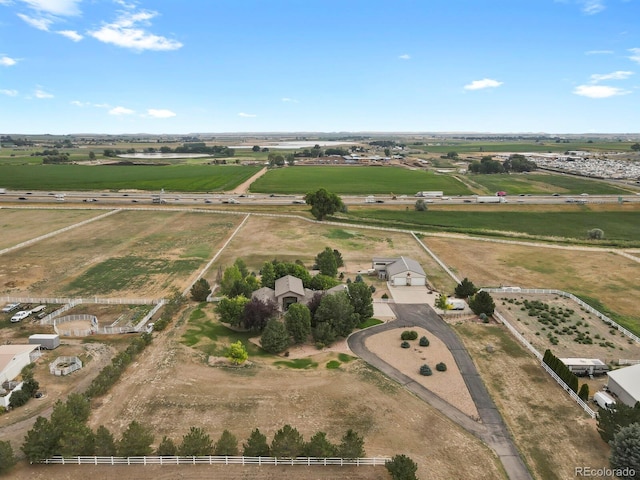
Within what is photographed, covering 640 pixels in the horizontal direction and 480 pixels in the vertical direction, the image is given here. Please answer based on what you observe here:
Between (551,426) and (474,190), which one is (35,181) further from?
(551,426)

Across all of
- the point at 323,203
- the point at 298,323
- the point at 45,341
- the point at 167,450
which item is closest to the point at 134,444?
the point at 167,450

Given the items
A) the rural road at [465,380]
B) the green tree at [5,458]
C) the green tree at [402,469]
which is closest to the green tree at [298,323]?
the rural road at [465,380]

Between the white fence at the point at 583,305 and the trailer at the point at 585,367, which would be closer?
the trailer at the point at 585,367

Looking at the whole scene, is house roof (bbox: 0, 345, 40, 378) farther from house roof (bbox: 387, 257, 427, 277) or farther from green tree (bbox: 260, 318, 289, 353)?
house roof (bbox: 387, 257, 427, 277)

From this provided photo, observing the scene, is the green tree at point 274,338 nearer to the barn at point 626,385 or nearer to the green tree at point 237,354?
the green tree at point 237,354

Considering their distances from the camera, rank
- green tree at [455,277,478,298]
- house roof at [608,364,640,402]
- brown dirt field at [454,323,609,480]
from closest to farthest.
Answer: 1. brown dirt field at [454,323,609,480]
2. house roof at [608,364,640,402]
3. green tree at [455,277,478,298]

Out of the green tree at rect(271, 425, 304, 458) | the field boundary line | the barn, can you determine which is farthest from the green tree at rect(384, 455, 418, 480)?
the field boundary line

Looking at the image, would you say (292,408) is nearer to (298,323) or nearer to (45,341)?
(298,323)
